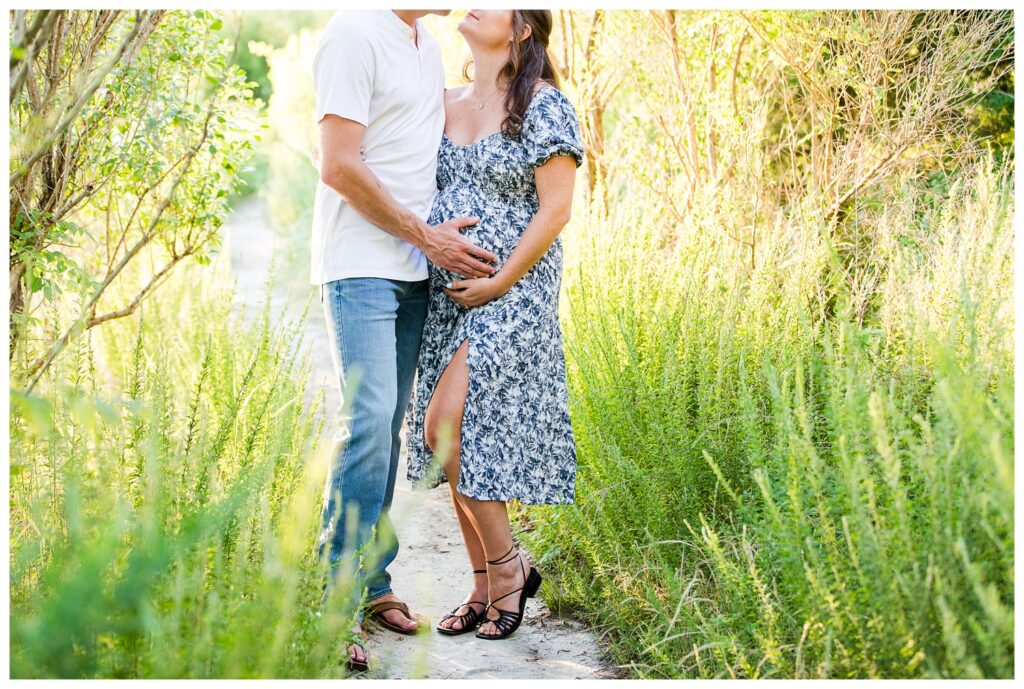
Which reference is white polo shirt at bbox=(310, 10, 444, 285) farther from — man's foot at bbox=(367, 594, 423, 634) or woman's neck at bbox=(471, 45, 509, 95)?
man's foot at bbox=(367, 594, 423, 634)

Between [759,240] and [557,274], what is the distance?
207cm

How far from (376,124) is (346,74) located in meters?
0.20

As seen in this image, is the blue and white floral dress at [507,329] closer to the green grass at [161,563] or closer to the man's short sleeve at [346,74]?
the man's short sleeve at [346,74]

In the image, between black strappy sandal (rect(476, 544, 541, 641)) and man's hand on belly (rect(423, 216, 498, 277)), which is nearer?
man's hand on belly (rect(423, 216, 498, 277))

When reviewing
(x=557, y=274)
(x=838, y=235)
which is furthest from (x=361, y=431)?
(x=838, y=235)

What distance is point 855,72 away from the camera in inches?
181

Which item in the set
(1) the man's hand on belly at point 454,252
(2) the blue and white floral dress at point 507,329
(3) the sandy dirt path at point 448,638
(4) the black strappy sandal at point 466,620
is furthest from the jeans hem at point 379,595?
(1) the man's hand on belly at point 454,252

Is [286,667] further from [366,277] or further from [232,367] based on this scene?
[232,367]

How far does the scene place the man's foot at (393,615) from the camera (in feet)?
10.2

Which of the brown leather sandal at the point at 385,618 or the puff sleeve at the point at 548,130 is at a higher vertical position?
the puff sleeve at the point at 548,130

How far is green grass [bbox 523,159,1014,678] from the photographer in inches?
74.7

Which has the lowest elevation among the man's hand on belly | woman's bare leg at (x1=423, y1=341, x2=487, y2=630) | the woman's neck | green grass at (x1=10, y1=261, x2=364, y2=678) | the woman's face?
green grass at (x1=10, y1=261, x2=364, y2=678)

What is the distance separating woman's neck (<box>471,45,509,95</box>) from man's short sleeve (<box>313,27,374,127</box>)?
423 millimetres

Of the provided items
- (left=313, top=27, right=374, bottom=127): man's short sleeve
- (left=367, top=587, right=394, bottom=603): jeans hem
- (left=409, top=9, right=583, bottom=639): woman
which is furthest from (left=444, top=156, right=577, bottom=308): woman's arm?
(left=367, top=587, right=394, bottom=603): jeans hem
